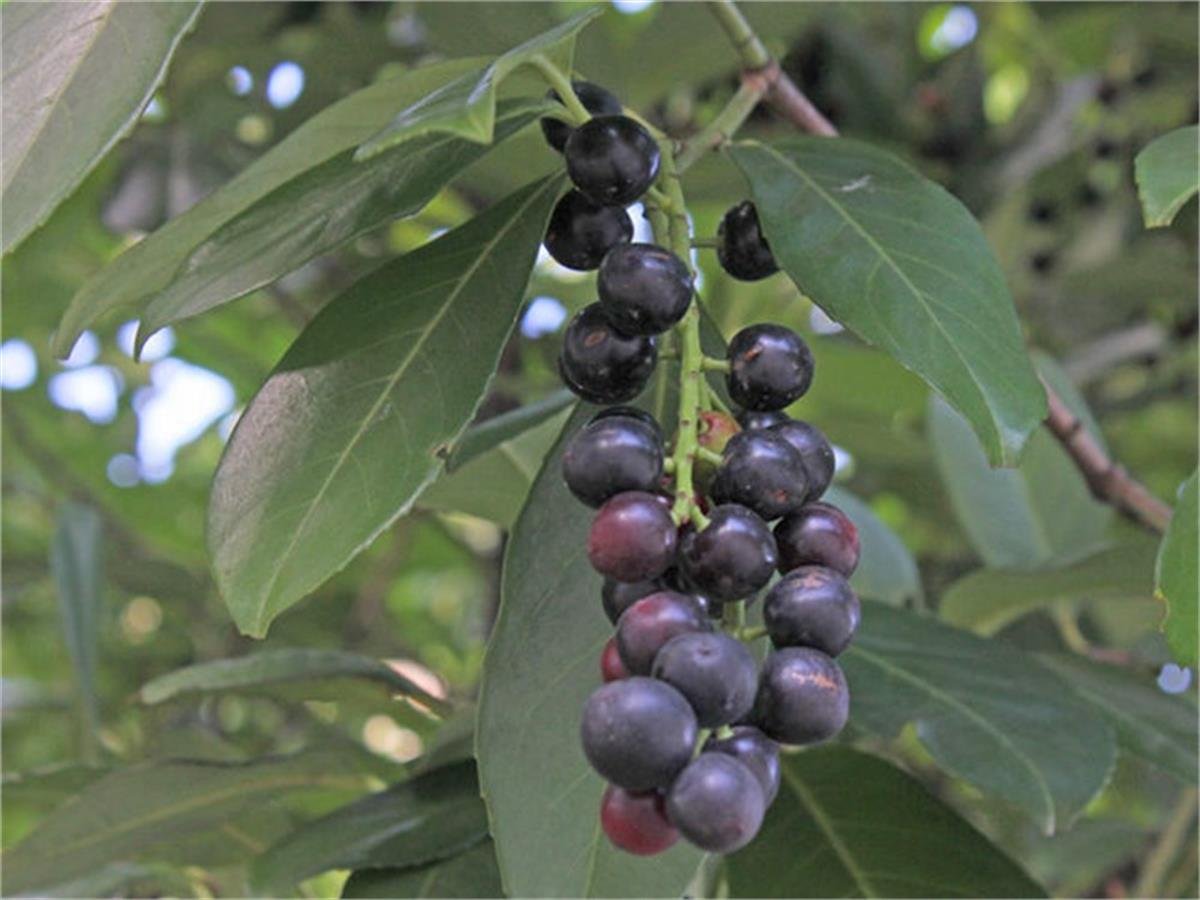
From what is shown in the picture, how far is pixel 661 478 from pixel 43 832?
0.62 meters

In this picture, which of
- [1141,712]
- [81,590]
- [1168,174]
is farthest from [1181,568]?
[81,590]

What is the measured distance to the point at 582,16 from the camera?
2.21 ft

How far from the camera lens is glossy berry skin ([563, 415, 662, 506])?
0.60 metres

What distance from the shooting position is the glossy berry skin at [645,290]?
25.5 inches

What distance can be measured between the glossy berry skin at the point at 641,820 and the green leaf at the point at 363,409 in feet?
0.62

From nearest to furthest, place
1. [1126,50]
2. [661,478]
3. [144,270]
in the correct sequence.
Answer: [661,478] → [144,270] → [1126,50]

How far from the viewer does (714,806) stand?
0.50 metres

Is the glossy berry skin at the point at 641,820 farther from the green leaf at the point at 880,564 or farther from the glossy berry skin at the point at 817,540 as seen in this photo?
the green leaf at the point at 880,564

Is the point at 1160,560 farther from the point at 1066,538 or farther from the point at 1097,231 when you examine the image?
the point at 1097,231

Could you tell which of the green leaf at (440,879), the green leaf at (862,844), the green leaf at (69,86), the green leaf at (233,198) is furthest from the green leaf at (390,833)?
the green leaf at (69,86)

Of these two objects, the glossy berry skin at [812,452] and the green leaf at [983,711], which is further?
the green leaf at [983,711]

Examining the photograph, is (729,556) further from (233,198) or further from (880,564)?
(880,564)

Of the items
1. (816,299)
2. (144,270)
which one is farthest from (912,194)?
(144,270)

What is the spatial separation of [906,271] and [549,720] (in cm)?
26
